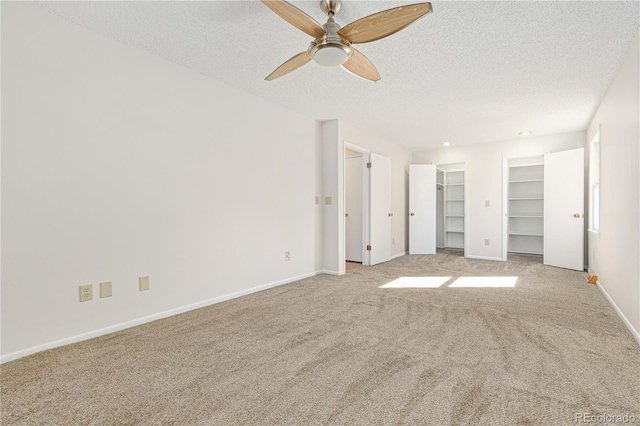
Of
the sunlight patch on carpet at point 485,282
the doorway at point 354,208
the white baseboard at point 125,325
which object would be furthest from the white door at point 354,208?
the white baseboard at point 125,325

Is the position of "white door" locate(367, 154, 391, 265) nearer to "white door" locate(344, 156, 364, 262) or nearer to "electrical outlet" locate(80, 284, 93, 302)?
"white door" locate(344, 156, 364, 262)

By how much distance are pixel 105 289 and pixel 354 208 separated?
416 cm

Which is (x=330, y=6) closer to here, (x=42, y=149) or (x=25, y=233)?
(x=42, y=149)

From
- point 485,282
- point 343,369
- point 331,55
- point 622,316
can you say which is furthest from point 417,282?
point 331,55

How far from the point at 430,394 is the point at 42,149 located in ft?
9.49

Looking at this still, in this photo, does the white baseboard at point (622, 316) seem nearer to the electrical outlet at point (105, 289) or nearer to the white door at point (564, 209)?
the white door at point (564, 209)

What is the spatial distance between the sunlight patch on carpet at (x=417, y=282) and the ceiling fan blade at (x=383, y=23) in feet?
9.47

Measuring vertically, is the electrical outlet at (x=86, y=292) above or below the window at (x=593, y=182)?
below

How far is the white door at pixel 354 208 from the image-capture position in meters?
5.69

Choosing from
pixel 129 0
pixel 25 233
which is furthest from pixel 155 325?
pixel 129 0

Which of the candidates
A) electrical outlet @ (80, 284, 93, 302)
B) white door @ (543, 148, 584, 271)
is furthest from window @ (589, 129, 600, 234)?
electrical outlet @ (80, 284, 93, 302)

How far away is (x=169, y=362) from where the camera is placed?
Answer: 195 centimetres

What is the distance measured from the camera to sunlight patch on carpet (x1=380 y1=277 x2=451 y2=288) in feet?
12.8
